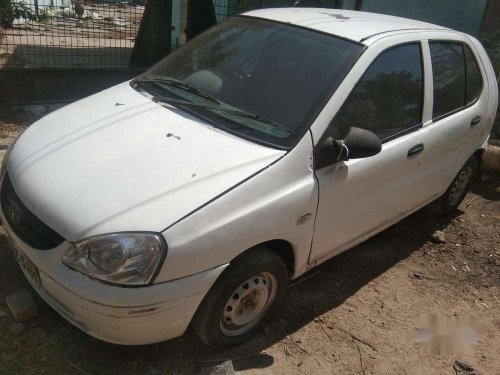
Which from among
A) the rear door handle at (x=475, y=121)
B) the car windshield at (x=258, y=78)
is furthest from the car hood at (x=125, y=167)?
the rear door handle at (x=475, y=121)

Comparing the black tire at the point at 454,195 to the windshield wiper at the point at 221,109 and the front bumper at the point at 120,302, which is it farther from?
the front bumper at the point at 120,302

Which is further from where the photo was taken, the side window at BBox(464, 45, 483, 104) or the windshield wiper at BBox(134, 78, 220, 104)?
the side window at BBox(464, 45, 483, 104)

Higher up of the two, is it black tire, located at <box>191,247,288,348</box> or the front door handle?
the front door handle

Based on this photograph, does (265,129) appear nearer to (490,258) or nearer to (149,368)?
(149,368)

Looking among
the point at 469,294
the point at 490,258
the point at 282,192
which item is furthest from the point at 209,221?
the point at 490,258

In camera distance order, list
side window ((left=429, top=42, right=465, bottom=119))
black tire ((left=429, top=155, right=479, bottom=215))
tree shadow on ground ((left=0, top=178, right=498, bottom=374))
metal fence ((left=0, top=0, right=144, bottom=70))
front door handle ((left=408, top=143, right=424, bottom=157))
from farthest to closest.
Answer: metal fence ((left=0, top=0, right=144, bottom=70)), black tire ((left=429, top=155, right=479, bottom=215)), side window ((left=429, top=42, right=465, bottom=119)), front door handle ((left=408, top=143, right=424, bottom=157)), tree shadow on ground ((left=0, top=178, right=498, bottom=374))

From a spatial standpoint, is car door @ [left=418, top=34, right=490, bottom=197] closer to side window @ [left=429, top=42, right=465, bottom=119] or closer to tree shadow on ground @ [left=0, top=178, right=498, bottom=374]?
Result: side window @ [left=429, top=42, right=465, bottom=119]

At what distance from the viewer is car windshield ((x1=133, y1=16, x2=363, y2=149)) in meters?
2.83

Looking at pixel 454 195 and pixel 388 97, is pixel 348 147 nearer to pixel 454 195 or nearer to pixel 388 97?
pixel 388 97

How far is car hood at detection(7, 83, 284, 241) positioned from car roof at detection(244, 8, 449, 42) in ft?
3.50

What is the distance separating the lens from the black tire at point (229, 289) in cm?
248

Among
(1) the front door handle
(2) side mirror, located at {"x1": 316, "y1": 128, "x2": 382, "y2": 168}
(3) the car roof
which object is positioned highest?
(3) the car roof

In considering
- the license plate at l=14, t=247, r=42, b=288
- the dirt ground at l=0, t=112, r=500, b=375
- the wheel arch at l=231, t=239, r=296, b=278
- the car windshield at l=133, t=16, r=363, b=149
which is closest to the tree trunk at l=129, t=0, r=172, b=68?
the car windshield at l=133, t=16, r=363, b=149

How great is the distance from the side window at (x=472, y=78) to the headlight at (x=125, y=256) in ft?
9.97
